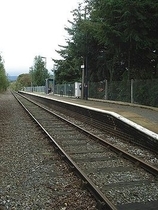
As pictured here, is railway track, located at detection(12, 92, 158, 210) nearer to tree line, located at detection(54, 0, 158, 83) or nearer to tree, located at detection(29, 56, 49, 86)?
tree line, located at detection(54, 0, 158, 83)

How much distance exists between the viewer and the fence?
843 inches

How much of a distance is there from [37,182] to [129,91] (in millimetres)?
19477

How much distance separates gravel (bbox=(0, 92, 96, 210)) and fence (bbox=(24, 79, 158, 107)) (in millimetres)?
13001

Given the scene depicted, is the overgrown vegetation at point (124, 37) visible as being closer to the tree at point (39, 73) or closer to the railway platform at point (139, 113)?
the railway platform at point (139, 113)

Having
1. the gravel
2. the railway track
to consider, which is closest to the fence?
the railway track

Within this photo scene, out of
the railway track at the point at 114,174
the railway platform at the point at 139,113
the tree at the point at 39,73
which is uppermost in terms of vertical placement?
the tree at the point at 39,73

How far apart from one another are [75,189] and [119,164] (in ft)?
6.79

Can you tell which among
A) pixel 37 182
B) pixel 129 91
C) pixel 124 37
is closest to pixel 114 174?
pixel 37 182

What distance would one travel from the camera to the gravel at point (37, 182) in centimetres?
502

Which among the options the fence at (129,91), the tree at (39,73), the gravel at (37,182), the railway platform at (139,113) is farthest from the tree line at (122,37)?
the tree at (39,73)

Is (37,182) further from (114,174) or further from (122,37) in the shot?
(122,37)

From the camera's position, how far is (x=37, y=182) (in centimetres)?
610

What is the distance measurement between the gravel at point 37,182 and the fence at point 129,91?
13001 mm

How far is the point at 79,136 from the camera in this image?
1176 cm
